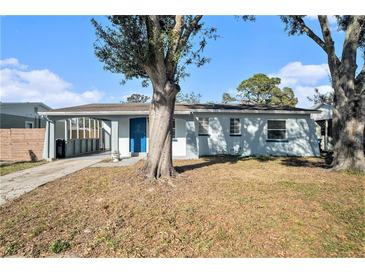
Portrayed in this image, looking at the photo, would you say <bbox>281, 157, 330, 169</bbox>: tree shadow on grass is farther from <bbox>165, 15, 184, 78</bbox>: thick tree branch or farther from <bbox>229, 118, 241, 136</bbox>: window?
<bbox>165, 15, 184, 78</bbox>: thick tree branch

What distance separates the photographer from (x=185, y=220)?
188 inches

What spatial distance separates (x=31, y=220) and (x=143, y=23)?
238 inches

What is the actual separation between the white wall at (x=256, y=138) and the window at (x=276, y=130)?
0.79 feet

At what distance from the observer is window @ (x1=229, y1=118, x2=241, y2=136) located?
15.9 meters

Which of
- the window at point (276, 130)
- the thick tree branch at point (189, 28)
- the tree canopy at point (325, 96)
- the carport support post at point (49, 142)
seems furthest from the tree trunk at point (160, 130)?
the tree canopy at point (325, 96)

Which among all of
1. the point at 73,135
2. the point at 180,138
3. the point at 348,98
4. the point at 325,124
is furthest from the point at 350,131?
the point at 73,135

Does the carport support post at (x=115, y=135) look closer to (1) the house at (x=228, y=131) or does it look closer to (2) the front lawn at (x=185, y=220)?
(1) the house at (x=228, y=131)

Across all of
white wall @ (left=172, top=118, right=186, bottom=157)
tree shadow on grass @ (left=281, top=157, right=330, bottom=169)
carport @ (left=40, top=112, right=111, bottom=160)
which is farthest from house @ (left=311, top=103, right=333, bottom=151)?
carport @ (left=40, top=112, right=111, bottom=160)

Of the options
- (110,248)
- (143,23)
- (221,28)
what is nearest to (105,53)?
(143,23)

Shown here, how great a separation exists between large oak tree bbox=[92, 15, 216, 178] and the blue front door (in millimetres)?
7544

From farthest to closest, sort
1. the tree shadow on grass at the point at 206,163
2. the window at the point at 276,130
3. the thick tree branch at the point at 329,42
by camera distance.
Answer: the window at the point at 276,130, the thick tree branch at the point at 329,42, the tree shadow on grass at the point at 206,163

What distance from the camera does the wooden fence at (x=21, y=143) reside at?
571 inches

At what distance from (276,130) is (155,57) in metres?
11.3

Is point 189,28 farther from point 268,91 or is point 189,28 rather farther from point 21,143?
point 268,91
